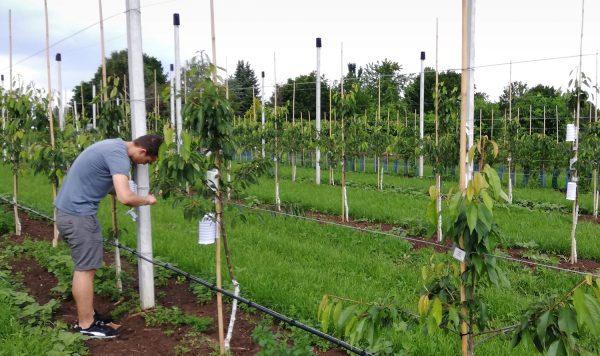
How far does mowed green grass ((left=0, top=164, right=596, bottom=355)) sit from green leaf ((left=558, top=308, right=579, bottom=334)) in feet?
4.86

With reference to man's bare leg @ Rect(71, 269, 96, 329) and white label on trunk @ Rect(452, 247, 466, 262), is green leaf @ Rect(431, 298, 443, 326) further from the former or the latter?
man's bare leg @ Rect(71, 269, 96, 329)

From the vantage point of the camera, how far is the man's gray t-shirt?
3.97 meters

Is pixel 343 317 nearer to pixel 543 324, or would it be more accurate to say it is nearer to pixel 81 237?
pixel 543 324

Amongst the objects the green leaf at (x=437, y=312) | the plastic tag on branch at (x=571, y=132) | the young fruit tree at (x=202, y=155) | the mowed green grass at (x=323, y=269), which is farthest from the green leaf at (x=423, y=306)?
the plastic tag on branch at (x=571, y=132)

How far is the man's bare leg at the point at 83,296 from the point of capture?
4.03 metres

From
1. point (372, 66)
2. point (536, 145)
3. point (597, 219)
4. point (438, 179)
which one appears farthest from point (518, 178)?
point (372, 66)

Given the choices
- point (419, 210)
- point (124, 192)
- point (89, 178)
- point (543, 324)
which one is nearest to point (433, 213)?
point (543, 324)

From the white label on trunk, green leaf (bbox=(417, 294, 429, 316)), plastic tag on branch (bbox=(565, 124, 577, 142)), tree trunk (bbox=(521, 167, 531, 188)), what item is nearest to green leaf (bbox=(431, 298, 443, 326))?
green leaf (bbox=(417, 294, 429, 316))

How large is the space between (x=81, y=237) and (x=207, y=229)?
1202 mm

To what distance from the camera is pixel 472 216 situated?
6.44 ft

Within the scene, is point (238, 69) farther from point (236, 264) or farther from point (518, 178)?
point (236, 264)

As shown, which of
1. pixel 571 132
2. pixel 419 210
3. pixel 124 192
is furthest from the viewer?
pixel 419 210

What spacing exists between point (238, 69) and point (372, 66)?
79.1 feet

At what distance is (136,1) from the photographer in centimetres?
437
